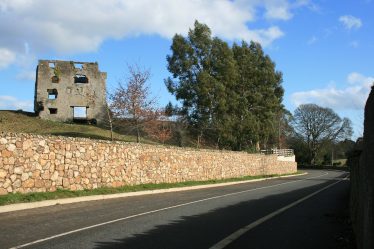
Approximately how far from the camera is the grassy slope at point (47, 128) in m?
42.8

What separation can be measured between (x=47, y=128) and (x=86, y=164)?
2669 centimetres

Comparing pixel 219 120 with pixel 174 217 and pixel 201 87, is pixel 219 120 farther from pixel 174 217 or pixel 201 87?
pixel 174 217

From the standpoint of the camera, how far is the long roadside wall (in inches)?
642

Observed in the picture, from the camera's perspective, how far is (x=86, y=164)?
20.2 meters

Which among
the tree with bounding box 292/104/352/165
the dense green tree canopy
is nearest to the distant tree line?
the dense green tree canopy

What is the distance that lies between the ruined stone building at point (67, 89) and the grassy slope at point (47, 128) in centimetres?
246

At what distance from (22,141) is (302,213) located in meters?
9.96

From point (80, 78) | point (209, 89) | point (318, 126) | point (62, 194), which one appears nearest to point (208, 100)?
point (209, 89)

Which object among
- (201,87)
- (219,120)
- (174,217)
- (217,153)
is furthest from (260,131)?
(174,217)

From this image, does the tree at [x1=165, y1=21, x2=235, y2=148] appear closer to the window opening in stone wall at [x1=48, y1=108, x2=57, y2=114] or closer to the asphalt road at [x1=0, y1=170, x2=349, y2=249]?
the window opening in stone wall at [x1=48, y1=108, x2=57, y2=114]

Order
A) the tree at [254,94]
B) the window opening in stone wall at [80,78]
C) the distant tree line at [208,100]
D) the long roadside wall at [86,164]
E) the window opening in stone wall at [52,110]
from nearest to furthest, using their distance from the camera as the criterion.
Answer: the long roadside wall at [86,164] → the distant tree line at [208,100] → the tree at [254,94] → the window opening in stone wall at [52,110] → the window opening in stone wall at [80,78]

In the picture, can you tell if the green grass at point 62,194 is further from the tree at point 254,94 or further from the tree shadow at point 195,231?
the tree at point 254,94

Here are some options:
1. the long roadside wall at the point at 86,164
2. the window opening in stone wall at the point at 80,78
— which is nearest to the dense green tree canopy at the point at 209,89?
the long roadside wall at the point at 86,164

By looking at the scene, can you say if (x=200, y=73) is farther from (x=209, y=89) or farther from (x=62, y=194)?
(x=62, y=194)
